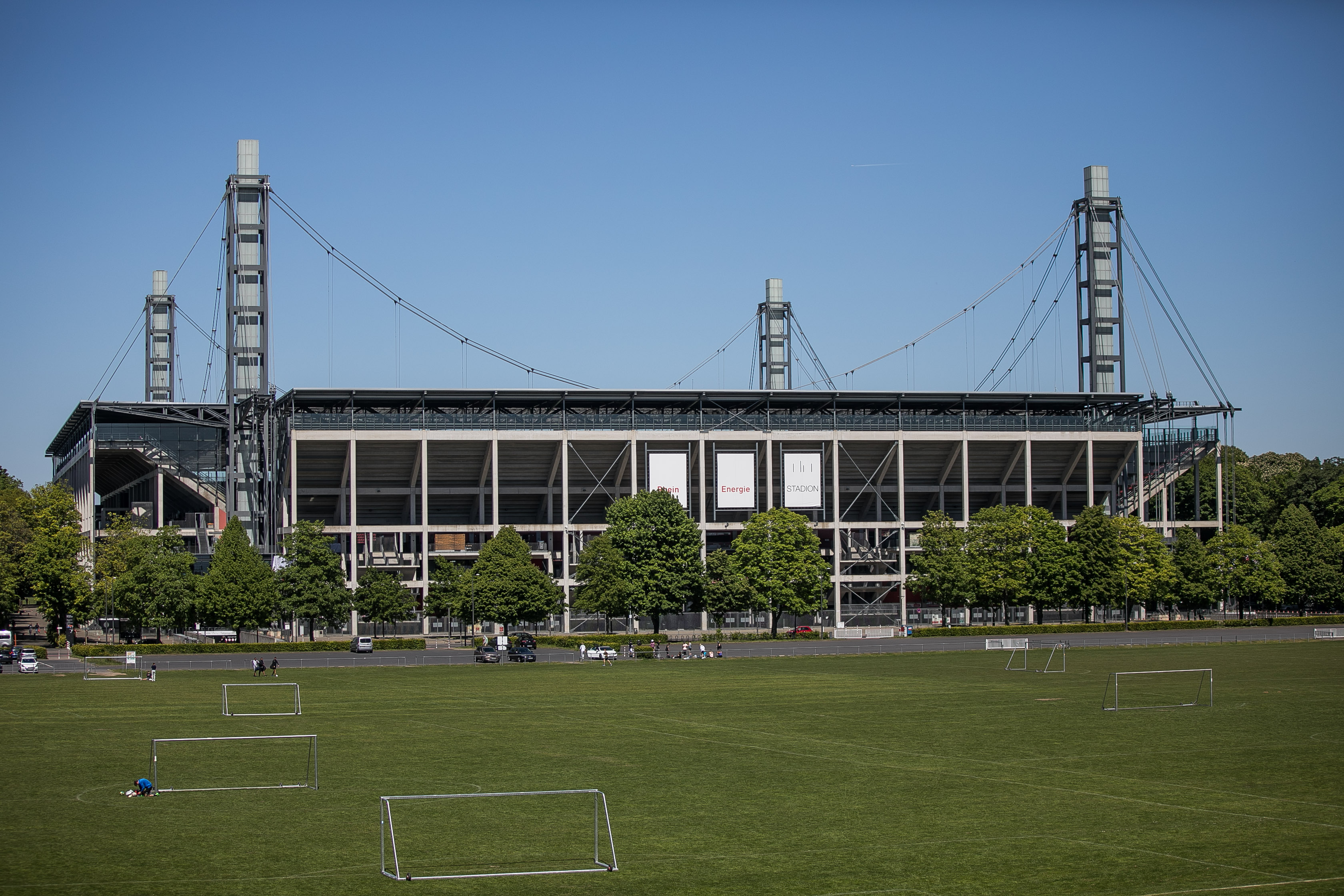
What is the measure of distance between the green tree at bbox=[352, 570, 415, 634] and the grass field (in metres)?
47.8

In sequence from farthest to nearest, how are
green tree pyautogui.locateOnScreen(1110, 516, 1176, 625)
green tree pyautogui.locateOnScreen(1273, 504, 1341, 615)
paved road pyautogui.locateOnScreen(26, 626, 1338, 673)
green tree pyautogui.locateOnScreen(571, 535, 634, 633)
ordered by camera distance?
green tree pyautogui.locateOnScreen(1273, 504, 1341, 615) < green tree pyautogui.locateOnScreen(1110, 516, 1176, 625) < green tree pyautogui.locateOnScreen(571, 535, 634, 633) < paved road pyautogui.locateOnScreen(26, 626, 1338, 673)

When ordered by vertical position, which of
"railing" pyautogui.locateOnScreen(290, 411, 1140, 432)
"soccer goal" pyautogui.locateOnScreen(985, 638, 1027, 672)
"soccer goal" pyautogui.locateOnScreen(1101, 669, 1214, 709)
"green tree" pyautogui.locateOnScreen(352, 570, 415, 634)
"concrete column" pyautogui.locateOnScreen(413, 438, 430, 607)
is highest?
"railing" pyautogui.locateOnScreen(290, 411, 1140, 432)

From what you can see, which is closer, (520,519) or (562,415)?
(562,415)

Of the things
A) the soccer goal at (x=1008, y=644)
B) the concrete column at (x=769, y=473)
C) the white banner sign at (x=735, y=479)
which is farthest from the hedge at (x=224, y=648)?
the soccer goal at (x=1008, y=644)

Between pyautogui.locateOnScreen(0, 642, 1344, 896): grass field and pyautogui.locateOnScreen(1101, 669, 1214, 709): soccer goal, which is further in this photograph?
pyautogui.locateOnScreen(1101, 669, 1214, 709): soccer goal

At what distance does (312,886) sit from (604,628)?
95.4 meters

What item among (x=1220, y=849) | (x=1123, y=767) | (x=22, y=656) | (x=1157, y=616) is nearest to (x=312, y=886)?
(x=1220, y=849)

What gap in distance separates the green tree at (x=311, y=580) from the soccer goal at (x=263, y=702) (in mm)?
36216

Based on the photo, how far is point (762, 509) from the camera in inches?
4953

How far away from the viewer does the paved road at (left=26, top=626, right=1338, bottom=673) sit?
7544 cm

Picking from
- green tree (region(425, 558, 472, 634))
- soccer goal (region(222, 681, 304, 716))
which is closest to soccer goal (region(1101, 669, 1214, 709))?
soccer goal (region(222, 681, 304, 716))

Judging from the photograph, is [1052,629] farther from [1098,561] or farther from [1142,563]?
[1142,563]

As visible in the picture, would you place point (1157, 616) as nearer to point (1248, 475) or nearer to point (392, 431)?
point (1248, 475)

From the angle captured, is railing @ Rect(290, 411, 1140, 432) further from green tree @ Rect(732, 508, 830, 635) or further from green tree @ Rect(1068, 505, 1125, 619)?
green tree @ Rect(732, 508, 830, 635)
